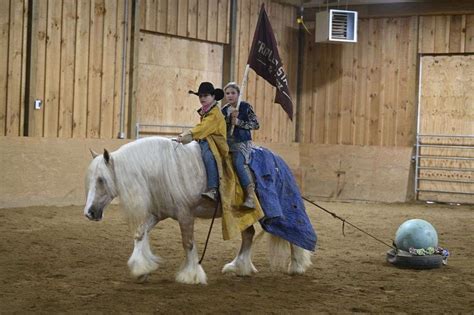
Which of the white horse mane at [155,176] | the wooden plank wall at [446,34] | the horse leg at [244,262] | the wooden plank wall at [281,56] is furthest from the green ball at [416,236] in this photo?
the wooden plank wall at [446,34]

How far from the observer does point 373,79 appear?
48.2ft

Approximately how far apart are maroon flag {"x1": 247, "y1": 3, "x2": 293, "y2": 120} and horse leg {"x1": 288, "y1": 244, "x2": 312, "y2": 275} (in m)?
1.21

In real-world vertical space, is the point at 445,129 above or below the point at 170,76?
below

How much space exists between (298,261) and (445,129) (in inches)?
349

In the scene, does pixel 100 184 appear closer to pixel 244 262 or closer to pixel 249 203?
pixel 249 203

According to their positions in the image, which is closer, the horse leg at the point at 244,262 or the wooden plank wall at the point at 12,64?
the horse leg at the point at 244,262

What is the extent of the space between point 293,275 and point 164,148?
63.8 inches

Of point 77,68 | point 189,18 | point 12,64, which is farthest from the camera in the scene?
point 189,18

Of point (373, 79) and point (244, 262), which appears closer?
point (244, 262)

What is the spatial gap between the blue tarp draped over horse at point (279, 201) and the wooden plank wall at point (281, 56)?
7812mm

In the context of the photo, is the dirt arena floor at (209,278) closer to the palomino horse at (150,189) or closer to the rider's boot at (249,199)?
the palomino horse at (150,189)

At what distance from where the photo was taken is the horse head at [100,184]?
516 centimetres

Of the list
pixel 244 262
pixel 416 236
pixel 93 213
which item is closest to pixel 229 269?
pixel 244 262

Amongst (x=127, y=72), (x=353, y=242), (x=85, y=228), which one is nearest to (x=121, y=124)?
(x=127, y=72)
